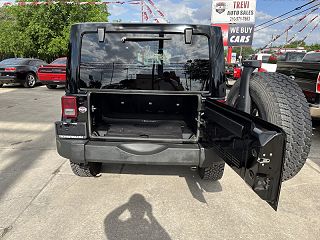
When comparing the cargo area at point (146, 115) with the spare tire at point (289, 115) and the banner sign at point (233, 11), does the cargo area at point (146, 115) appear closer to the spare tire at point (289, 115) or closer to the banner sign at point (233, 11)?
the spare tire at point (289, 115)

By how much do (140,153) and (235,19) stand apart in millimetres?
18438

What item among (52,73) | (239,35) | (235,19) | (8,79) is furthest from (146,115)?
(239,35)

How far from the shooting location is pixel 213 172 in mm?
3504

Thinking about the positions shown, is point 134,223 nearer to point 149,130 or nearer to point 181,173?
point 149,130

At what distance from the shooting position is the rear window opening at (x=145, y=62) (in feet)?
10.00

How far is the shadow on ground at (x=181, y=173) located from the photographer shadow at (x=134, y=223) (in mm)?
699

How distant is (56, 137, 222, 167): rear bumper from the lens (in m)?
2.82

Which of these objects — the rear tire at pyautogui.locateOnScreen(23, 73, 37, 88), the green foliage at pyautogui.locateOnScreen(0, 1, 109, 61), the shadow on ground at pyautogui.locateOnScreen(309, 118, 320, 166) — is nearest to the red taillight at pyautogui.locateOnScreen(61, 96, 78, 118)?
the shadow on ground at pyautogui.locateOnScreen(309, 118, 320, 166)

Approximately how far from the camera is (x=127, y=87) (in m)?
3.20

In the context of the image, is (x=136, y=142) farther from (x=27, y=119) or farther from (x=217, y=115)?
(x=27, y=119)

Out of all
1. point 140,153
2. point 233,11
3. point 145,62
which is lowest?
point 140,153

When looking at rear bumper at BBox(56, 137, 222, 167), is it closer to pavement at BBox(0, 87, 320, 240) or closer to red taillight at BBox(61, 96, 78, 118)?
red taillight at BBox(61, 96, 78, 118)

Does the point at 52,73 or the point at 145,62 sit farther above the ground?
the point at 145,62

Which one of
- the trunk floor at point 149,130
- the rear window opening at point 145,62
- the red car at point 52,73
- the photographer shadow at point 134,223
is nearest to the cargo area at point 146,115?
the trunk floor at point 149,130
